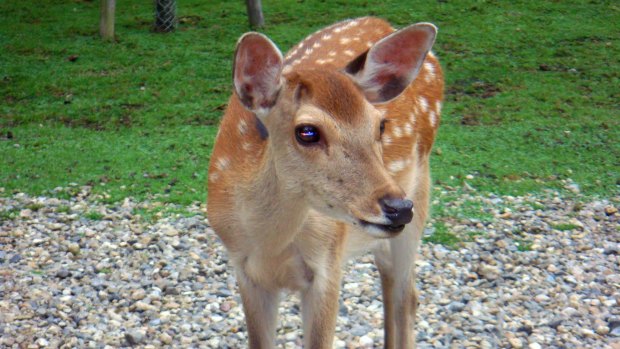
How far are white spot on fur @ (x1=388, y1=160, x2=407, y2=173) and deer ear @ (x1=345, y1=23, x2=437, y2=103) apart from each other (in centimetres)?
65

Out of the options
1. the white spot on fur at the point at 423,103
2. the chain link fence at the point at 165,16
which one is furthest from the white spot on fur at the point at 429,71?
the chain link fence at the point at 165,16

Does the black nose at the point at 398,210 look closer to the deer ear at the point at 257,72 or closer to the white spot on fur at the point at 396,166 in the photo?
the deer ear at the point at 257,72

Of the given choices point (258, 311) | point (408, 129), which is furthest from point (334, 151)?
point (408, 129)

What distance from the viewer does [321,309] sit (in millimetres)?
3250

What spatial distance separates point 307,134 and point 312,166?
4.3 inches

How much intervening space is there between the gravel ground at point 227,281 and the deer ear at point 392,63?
64.7 inches

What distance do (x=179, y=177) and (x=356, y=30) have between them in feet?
8.41

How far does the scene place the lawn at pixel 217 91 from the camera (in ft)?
21.7

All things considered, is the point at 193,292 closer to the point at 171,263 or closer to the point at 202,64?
the point at 171,263

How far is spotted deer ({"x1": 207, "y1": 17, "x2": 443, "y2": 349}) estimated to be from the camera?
2764 mm

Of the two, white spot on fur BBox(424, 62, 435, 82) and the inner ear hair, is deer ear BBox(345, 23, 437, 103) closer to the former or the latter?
the inner ear hair

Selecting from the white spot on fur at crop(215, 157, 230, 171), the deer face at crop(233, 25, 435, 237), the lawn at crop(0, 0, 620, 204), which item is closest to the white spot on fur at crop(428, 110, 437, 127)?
the deer face at crop(233, 25, 435, 237)

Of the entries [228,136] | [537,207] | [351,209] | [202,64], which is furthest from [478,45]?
[351,209]

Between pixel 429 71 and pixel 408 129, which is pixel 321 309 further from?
pixel 429 71
